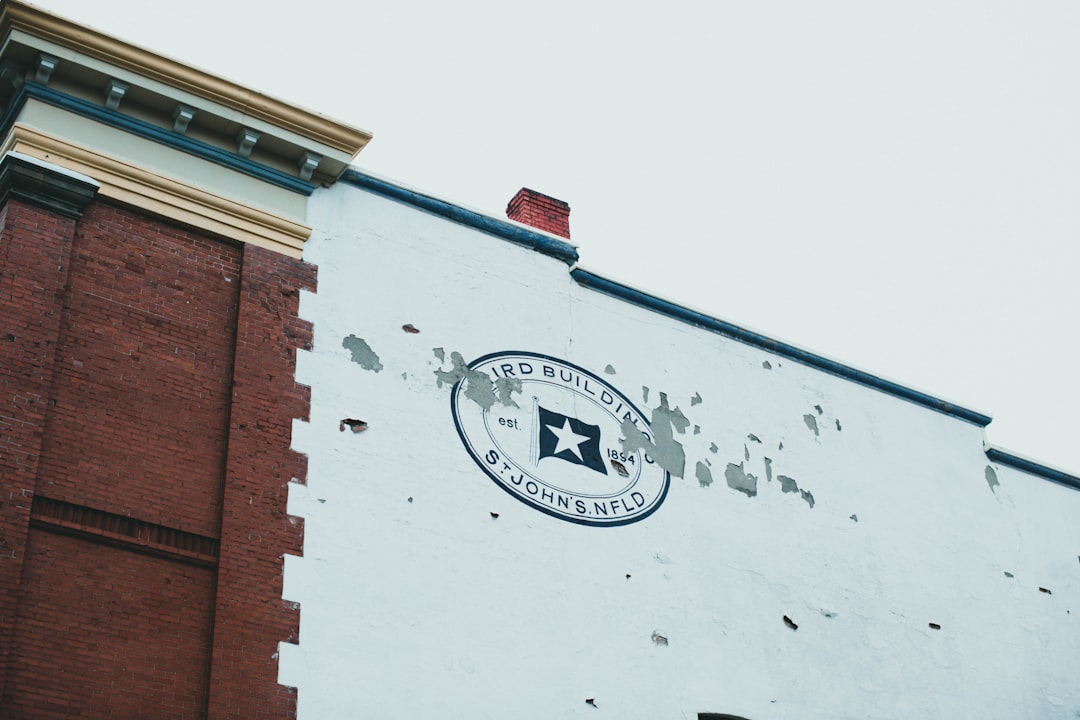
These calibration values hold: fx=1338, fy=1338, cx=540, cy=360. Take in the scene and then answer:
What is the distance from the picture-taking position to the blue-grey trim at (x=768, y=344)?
16859 millimetres

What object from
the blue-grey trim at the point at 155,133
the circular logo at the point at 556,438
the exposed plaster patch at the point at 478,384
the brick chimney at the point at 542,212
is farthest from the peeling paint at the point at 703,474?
the blue-grey trim at the point at 155,133

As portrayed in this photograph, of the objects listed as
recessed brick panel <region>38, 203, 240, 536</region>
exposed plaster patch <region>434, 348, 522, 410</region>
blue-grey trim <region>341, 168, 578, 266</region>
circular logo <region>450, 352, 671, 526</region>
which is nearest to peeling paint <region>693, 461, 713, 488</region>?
circular logo <region>450, 352, 671, 526</region>

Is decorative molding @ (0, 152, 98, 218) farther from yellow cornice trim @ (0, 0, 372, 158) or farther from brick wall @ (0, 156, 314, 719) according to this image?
yellow cornice trim @ (0, 0, 372, 158)

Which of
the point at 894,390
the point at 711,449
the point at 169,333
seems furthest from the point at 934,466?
the point at 169,333

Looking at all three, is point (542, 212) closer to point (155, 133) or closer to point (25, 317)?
point (155, 133)

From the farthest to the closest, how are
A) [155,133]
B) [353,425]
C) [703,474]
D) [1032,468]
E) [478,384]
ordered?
[1032,468]
[703,474]
[478,384]
[155,133]
[353,425]

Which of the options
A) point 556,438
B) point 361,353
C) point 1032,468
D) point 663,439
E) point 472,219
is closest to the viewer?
point 361,353

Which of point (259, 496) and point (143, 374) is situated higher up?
point (143, 374)

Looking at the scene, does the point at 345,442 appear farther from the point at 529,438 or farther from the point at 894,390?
the point at 894,390

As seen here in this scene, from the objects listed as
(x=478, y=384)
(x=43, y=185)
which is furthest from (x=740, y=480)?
(x=43, y=185)

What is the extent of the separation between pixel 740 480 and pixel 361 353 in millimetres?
5319

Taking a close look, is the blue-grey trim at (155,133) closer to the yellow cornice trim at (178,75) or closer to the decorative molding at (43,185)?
the yellow cornice trim at (178,75)

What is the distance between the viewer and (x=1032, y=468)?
66.9 feet

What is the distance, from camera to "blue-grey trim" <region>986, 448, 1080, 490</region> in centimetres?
2006
